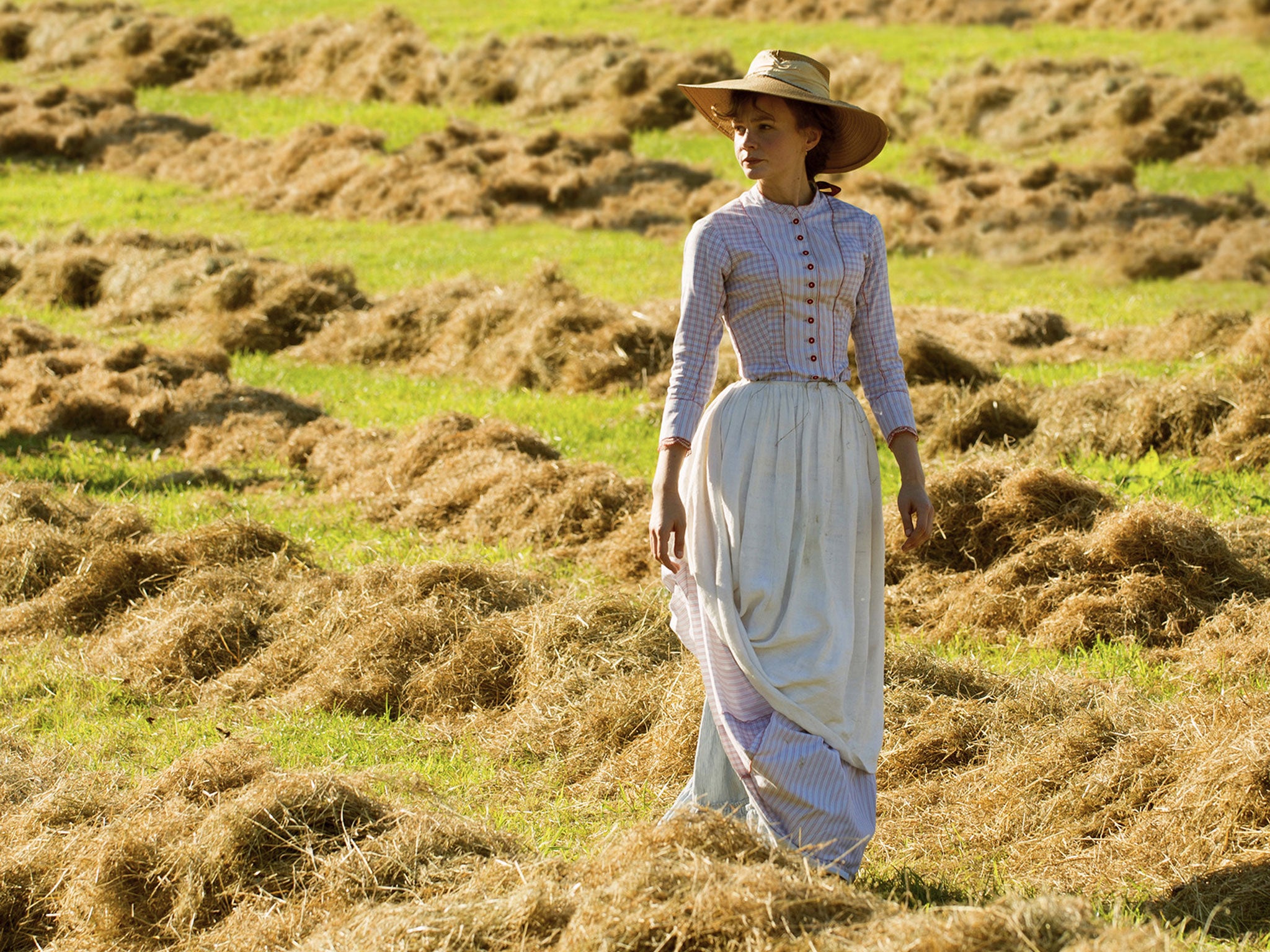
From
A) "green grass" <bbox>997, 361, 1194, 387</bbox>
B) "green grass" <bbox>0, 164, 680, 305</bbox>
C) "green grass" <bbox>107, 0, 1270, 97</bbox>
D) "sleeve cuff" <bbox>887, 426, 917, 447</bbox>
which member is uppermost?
"sleeve cuff" <bbox>887, 426, 917, 447</bbox>

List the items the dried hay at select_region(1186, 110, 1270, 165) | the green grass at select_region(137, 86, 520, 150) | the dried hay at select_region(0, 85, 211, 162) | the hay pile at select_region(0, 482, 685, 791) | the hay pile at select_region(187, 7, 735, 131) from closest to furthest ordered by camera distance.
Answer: the hay pile at select_region(0, 482, 685, 791), the dried hay at select_region(1186, 110, 1270, 165), the dried hay at select_region(0, 85, 211, 162), the green grass at select_region(137, 86, 520, 150), the hay pile at select_region(187, 7, 735, 131)

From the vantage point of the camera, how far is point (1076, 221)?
16.8 m

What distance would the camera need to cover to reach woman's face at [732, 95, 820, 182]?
154 inches

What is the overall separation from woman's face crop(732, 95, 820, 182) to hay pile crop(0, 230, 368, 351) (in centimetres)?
1000

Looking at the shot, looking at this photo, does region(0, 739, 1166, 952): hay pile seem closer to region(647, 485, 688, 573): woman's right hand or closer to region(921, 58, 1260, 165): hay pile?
region(647, 485, 688, 573): woman's right hand

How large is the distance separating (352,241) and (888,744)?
1369cm

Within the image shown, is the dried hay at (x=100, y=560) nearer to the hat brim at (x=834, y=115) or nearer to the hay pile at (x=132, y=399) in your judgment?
the hay pile at (x=132, y=399)

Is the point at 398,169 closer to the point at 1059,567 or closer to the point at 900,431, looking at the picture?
the point at 1059,567

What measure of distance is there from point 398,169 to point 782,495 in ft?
54.9

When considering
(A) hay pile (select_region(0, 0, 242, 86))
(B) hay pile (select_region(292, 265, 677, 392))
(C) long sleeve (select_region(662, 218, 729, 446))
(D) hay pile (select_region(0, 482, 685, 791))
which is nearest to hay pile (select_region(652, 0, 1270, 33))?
(A) hay pile (select_region(0, 0, 242, 86))

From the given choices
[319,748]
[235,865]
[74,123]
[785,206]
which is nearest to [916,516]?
[785,206]

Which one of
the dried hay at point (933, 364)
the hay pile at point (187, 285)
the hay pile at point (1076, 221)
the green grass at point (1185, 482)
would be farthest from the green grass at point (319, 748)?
the hay pile at point (1076, 221)

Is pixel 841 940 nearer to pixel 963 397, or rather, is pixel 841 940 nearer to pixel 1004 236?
pixel 963 397

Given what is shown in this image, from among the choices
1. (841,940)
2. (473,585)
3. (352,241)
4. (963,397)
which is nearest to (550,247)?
(352,241)
